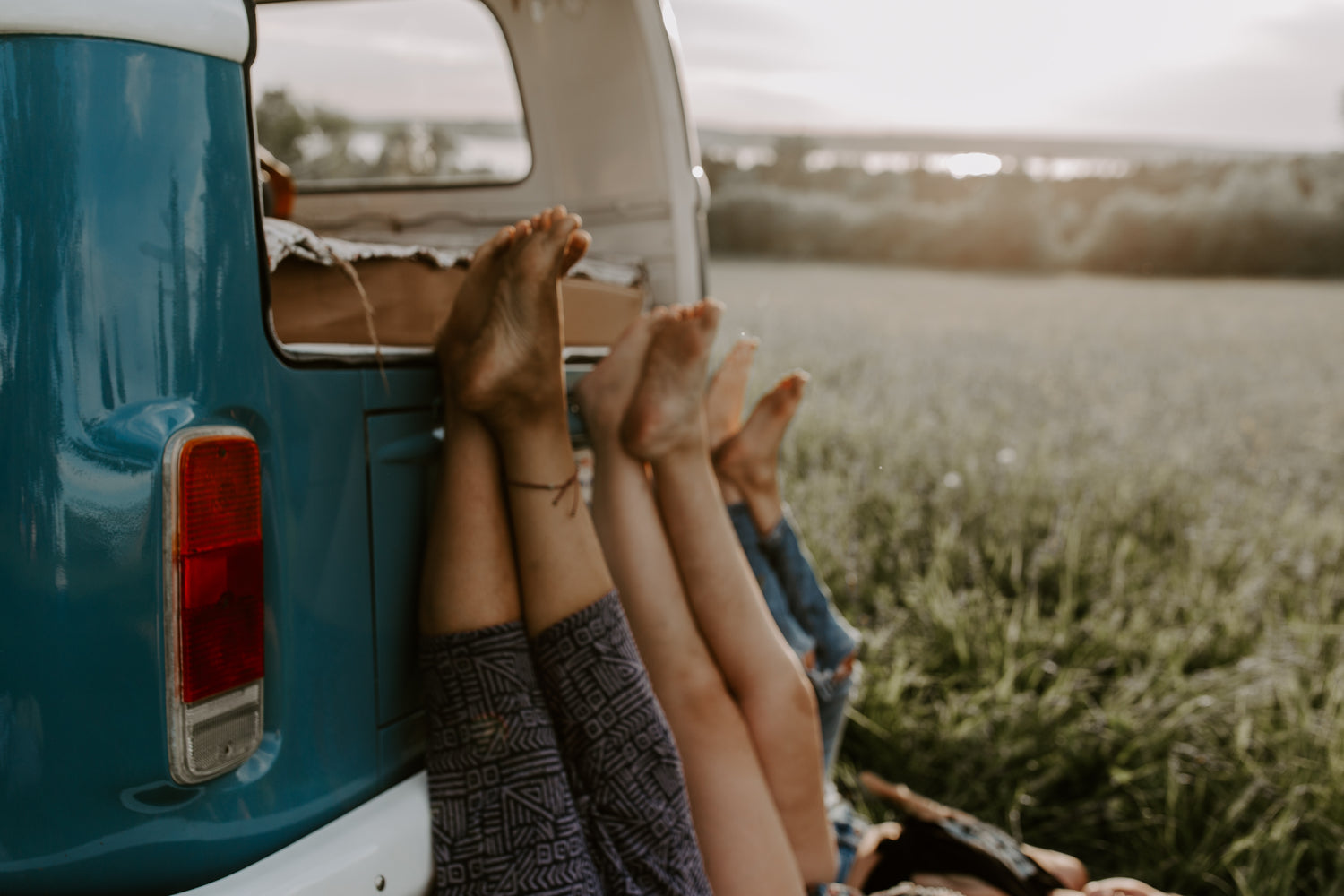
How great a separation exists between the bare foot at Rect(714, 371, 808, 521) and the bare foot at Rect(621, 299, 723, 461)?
0.41 m

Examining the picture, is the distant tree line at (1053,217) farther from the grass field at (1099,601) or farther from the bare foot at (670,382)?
the bare foot at (670,382)

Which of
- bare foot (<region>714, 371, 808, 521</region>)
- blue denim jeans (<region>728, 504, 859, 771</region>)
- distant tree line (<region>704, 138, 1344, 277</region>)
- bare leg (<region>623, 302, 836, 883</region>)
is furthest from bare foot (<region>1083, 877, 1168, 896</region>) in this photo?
distant tree line (<region>704, 138, 1344, 277</region>)

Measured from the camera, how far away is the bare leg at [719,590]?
1848 mm

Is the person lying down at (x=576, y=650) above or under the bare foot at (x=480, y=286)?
under

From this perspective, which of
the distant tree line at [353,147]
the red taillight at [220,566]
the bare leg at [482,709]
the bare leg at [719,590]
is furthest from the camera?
the distant tree line at [353,147]

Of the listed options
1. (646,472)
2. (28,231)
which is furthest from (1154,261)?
(28,231)

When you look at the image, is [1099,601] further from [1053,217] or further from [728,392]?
[1053,217]

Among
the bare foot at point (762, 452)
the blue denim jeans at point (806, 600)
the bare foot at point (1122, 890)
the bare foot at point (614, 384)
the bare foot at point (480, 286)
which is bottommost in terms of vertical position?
the bare foot at point (1122, 890)

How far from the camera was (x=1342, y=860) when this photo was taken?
2.47 m

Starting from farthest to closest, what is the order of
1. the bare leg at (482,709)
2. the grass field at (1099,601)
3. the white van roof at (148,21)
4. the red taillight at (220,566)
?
1. the grass field at (1099,601)
2. the bare leg at (482,709)
3. the red taillight at (220,566)
4. the white van roof at (148,21)

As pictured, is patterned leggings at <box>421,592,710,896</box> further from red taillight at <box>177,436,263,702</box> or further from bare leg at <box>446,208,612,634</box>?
red taillight at <box>177,436,263,702</box>

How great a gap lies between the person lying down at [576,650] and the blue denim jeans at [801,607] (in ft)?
1.10

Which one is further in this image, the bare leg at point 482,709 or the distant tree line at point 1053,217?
the distant tree line at point 1053,217

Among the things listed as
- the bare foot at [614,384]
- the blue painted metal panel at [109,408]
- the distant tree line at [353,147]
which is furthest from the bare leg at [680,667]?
the distant tree line at [353,147]
